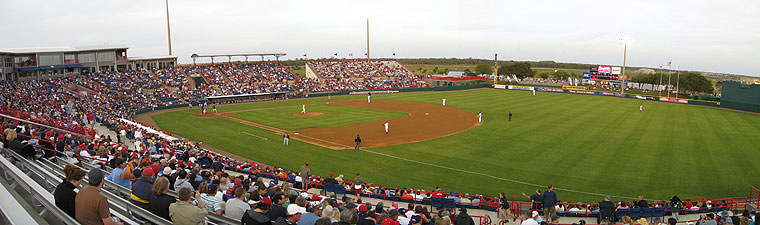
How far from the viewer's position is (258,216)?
615cm

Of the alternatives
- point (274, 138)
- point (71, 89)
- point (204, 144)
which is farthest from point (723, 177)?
point (71, 89)

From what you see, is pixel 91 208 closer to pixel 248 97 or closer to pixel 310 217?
pixel 310 217

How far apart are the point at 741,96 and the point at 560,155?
1581 inches

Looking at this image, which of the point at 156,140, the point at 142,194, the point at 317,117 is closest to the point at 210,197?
the point at 142,194

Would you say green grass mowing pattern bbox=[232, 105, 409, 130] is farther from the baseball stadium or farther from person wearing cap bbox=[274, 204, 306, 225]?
person wearing cap bbox=[274, 204, 306, 225]

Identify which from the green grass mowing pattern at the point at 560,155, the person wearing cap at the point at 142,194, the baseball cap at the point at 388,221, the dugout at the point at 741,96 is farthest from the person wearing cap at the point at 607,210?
the dugout at the point at 741,96

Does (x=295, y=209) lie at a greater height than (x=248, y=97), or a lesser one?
greater

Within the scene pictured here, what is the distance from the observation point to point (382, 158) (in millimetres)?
24469

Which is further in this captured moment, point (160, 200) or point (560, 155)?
point (560, 155)

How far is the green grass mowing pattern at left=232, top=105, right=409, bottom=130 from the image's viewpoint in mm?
36375

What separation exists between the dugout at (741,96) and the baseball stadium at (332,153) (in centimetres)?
16

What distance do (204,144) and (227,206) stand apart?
23.0m

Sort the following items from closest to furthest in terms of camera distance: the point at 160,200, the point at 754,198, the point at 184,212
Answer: the point at 184,212 → the point at 160,200 → the point at 754,198

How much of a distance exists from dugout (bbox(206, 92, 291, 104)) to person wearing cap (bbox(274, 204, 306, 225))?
50.1 metres
